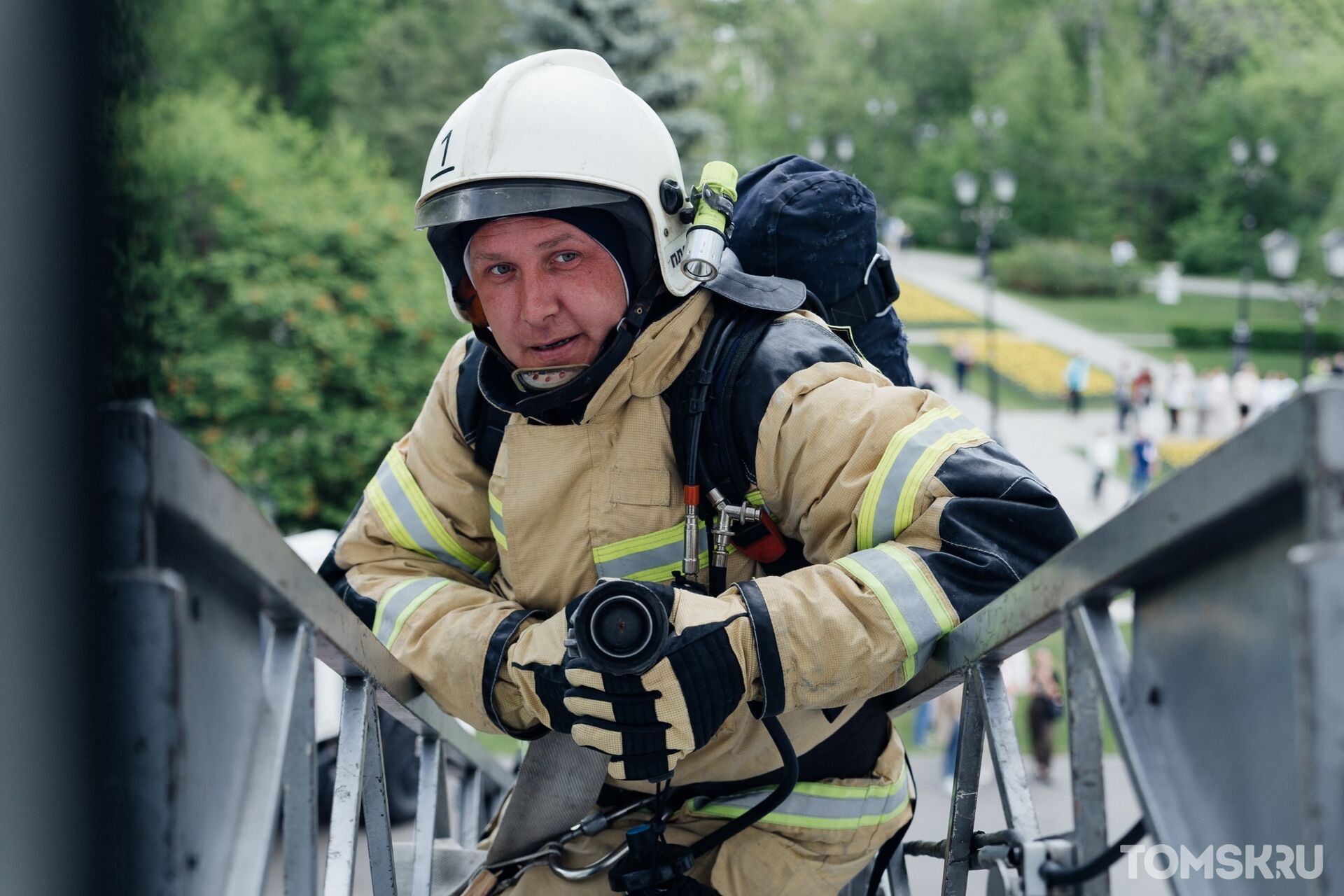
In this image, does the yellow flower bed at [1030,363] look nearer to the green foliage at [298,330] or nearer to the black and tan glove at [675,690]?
the green foliage at [298,330]

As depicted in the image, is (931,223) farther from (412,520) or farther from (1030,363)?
(412,520)

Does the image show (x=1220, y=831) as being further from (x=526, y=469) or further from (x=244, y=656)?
(x=526, y=469)

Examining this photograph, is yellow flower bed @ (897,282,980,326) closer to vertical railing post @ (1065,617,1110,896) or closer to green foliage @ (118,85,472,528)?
green foliage @ (118,85,472,528)

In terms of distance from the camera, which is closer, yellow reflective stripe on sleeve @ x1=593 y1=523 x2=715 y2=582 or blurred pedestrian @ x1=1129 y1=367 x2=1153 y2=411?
yellow reflective stripe on sleeve @ x1=593 y1=523 x2=715 y2=582

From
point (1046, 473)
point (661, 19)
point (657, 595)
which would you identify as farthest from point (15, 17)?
point (1046, 473)

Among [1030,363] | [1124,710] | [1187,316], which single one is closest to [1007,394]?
[1030,363]

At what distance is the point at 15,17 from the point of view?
3.10 feet

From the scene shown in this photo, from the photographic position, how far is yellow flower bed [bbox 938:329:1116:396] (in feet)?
83.7

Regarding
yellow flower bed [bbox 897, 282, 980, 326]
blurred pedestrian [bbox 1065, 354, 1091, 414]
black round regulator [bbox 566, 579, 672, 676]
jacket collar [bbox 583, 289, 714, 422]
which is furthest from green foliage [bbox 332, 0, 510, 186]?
black round regulator [bbox 566, 579, 672, 676]

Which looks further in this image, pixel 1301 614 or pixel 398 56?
pixel 398 56

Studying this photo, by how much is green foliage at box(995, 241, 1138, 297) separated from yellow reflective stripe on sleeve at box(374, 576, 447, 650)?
35702 mm

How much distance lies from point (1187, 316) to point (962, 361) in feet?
40.6

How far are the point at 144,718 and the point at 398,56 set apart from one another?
1145 inches

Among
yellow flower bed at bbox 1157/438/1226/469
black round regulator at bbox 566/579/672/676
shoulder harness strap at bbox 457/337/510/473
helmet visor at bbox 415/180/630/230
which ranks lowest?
black round regulator at bbox 566/579/672/676
